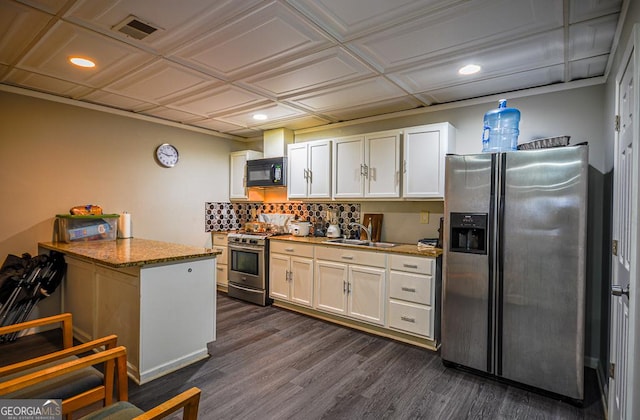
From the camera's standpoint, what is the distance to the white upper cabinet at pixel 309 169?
13.2 feet

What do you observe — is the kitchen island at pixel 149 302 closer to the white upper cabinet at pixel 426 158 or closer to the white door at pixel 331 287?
the white door at pixel 331 287

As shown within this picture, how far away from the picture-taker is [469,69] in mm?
2576

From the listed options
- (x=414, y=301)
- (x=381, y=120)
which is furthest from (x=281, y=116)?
(x=414, y=301)

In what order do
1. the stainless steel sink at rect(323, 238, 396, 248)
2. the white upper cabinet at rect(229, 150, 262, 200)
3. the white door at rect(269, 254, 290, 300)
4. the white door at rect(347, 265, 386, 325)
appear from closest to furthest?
1. the white door at rect(347, 265, 386, 325)
2. the stainless steel sink at rect(323, 238, 396, 248)
3. the white door at rect(269, 254, 290, 300)
4. the white upper cabinet at rect(229, 150, 262, 200)

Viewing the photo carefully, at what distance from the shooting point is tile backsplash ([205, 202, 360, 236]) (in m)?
4.21

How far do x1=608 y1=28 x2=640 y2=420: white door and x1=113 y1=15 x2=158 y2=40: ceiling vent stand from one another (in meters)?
2.52

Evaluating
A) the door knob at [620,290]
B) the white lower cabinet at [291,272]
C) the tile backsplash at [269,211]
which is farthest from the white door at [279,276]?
the door knob at [620,290]

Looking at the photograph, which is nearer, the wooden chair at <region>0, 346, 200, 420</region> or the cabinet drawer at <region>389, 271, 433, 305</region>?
the wooden chair at <region>0, 346, 200, 420</region>

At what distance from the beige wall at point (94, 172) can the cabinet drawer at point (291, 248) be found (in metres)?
1.38

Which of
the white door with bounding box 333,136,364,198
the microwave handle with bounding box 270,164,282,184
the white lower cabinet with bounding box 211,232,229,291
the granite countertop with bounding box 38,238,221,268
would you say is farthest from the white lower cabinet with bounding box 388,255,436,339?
the white lower cabinet with bounding box 211,232,229,291

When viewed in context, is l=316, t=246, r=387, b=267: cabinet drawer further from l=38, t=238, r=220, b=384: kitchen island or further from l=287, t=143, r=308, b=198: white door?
l=38, t=238, r=220, b=384: kitchen island

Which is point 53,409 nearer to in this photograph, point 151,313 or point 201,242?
point 151,313

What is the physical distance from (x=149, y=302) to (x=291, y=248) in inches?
72.4

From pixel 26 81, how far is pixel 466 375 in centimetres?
458
